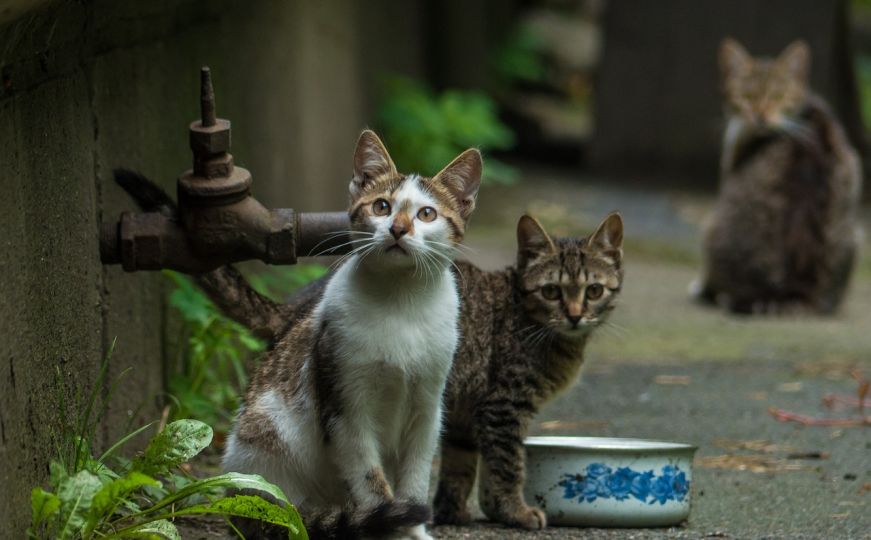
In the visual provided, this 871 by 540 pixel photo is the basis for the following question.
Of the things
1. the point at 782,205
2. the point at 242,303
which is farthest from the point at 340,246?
the point at 782,205

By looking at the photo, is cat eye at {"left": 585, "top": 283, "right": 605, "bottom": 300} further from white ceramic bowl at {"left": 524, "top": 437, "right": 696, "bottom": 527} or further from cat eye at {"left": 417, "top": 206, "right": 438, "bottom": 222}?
cat eye at {"left": 417, "top": 206, "right": 438, "bottom": 222}

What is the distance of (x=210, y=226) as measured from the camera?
3436 millimetres

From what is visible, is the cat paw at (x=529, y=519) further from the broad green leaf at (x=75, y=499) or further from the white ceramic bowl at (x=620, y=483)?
the broad green leaf at (x=75, y=499)

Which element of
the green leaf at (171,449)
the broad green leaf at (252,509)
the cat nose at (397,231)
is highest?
the cat nose at (397,231)

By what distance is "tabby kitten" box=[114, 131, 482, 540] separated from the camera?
315cm

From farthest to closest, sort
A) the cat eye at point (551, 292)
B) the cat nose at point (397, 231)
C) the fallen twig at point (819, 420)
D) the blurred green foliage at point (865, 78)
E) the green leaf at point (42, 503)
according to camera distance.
A: the blurred green foliage at point (865, 78), the fallen twig at point (819, 420), the cat eye at point (551, 292), the cat nose at point (397, 231), the green leaf at point (42, 503)

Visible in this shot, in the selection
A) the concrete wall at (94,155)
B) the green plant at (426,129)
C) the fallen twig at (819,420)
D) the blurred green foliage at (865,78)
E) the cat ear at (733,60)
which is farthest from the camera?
the blurred green foliage at (865,78)

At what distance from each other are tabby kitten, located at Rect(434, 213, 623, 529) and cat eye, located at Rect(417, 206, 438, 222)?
2.20 ft

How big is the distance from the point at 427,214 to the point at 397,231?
0.53ft

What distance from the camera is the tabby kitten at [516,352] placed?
3.79m

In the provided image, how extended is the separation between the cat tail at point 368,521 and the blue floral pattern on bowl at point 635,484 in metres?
0.75

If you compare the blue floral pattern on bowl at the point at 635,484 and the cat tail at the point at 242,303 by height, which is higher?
the cat tail at the point at 242,303

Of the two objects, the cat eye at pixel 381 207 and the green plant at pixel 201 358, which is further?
the green plant at pixel 201 358

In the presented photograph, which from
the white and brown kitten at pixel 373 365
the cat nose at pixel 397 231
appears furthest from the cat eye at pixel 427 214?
the cat nose at pixel 397 231
